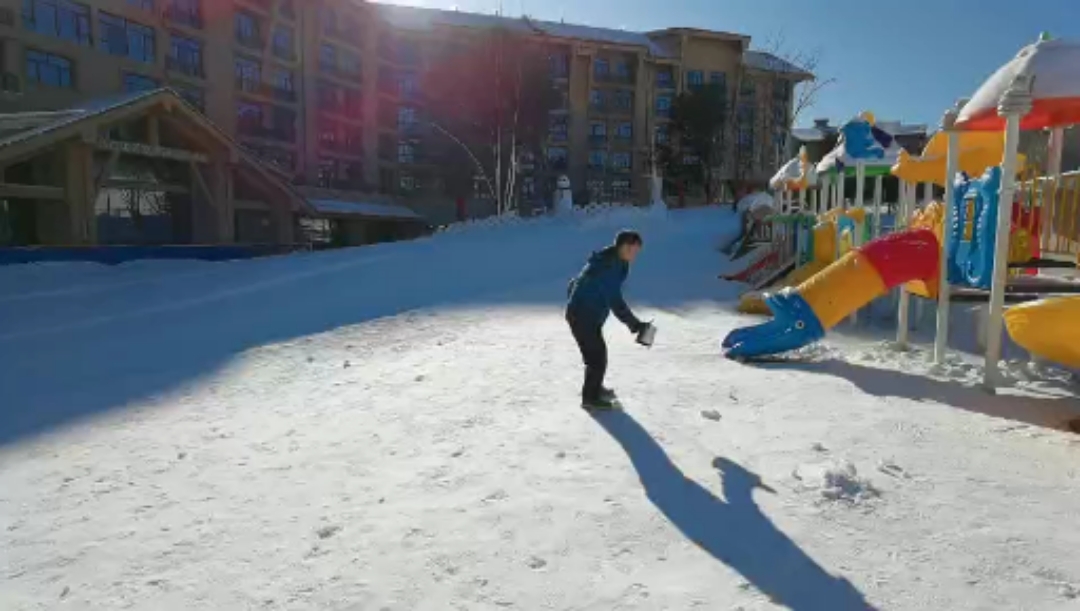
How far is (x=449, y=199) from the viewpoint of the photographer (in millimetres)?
44312

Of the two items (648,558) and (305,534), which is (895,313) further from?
(305,534)

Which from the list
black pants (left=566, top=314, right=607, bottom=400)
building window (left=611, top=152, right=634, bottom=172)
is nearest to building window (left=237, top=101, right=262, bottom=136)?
building window (left=611, top=152, right=634, bottom=172)

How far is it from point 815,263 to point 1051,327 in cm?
596

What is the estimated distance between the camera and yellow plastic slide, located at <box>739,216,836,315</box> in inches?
395

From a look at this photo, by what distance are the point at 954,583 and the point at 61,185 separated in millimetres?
22673

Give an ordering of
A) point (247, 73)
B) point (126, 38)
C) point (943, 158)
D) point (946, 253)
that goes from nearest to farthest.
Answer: point (946, 253) < point (943, 158) < point (126, 38) < point (247, 73)

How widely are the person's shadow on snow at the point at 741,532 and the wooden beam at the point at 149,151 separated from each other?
66.1 ft

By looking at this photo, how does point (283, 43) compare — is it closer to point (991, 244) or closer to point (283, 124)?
point (283, 124)

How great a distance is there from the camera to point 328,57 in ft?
133

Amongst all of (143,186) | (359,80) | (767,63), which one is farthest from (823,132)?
(143,186)

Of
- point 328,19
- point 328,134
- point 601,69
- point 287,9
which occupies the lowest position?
point 328,134

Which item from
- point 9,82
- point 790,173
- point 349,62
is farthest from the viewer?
point 349,62

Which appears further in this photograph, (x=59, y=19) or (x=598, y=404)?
(x=59, y=19)

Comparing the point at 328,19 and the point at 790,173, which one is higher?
the point at 328,19
